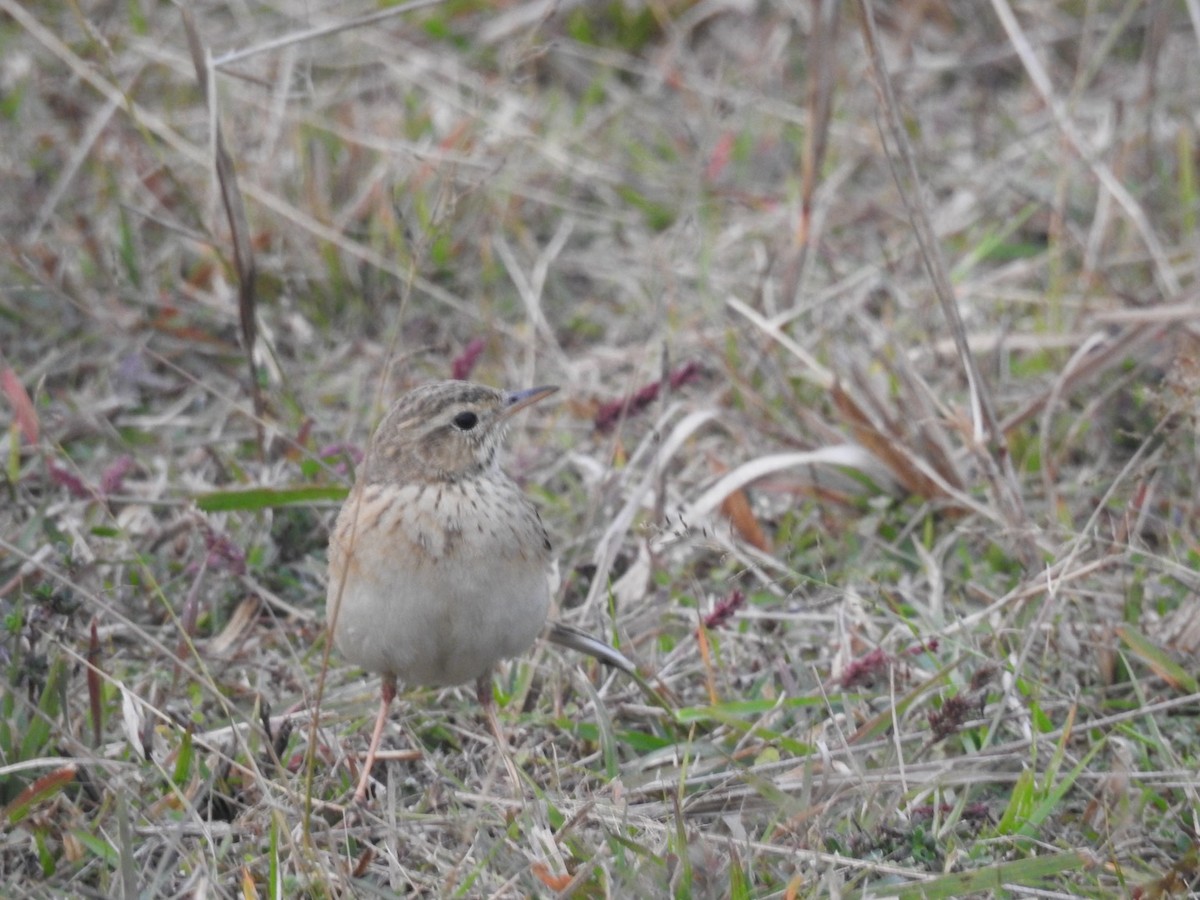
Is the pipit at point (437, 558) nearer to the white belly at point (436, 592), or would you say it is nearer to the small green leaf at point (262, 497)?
the white belly at point (436, 592)

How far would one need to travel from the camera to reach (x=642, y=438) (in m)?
6.63

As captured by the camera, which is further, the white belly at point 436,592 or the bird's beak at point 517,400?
the bird's beak at point 517,400

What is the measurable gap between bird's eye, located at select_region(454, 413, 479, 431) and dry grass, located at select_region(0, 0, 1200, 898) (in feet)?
1.30

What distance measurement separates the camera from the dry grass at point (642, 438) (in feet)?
14.3

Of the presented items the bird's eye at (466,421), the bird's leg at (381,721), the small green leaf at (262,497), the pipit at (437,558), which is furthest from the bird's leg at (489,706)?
the small green leaf at (262,497)

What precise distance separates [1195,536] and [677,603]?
6.21ft

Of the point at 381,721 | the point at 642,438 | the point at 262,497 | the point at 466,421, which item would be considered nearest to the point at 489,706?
the point at 381,721

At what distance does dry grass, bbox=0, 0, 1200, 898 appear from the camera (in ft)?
14.3

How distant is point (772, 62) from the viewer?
9.03 metres

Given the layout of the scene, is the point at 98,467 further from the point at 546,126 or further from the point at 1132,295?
the point at 1132,295

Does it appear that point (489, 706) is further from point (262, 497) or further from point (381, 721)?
point (262, 497)

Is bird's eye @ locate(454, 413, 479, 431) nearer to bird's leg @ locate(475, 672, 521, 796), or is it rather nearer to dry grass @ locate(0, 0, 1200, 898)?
dry grass @ locate(0, 0, 1200, 898)

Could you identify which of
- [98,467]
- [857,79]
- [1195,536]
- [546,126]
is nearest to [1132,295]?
[1195,536]

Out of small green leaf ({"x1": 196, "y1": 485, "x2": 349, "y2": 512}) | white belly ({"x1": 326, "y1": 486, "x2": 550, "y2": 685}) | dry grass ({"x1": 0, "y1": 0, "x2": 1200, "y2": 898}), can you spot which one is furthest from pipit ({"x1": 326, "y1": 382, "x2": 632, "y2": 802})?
small green leaf ({"x1": 196, "y1": 485, "x2": 349, "y2": 512})
